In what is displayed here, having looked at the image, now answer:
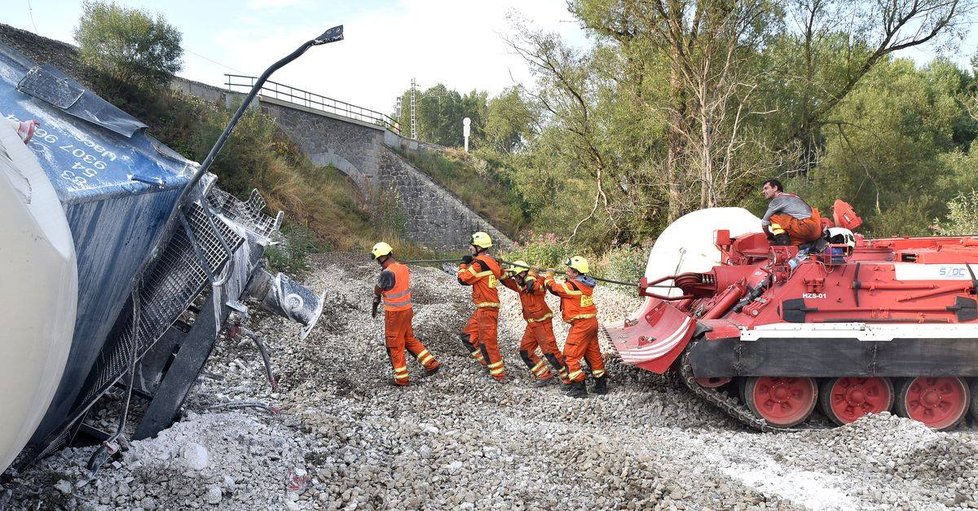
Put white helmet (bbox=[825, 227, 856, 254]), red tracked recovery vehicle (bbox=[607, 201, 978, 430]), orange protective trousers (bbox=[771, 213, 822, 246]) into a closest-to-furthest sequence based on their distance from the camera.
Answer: red tracked recovery vehicle (bbox=[607, 201, 978, 430]), white helmet (bbox=[825, 227, 856, 254]), orange protective trousers (bbox=[771, 213, 822, 246])

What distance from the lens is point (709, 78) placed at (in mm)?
14805

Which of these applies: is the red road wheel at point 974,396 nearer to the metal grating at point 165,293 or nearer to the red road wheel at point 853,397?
the red road wheel at point 853,397

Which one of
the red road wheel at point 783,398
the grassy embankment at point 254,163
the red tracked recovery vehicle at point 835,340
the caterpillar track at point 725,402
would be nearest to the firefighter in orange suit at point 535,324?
the red tracked recovery vehicle at point 835,340

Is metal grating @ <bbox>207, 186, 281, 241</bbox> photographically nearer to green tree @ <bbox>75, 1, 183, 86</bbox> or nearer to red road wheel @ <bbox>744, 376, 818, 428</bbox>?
red road wheel @ <bbox>744, 376, 818, 428</bbox>

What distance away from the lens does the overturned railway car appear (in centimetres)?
222

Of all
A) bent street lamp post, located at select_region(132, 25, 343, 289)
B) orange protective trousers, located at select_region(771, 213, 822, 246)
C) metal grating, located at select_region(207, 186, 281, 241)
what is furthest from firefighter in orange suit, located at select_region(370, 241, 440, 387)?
orange protective trousers, located at select_region(771, 213, 822, 246)

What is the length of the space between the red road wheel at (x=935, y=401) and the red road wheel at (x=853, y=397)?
0.60 feet

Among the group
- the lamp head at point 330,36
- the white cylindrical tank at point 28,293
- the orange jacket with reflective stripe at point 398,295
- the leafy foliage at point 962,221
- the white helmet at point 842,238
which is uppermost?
the leafy foliage at point 962,221

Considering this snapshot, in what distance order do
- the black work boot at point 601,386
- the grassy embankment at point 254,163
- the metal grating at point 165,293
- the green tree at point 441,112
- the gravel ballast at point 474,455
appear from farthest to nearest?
the green tree at point 441,112 → the grassy embankment at point 254,163 → the black work boot at point 601,386 → the gravel ballast at point 474,455 → the metal grating at point 165,293

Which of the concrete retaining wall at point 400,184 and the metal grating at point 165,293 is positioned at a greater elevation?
the concrete retaining wall at point 400,184

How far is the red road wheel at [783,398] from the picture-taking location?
6.91m

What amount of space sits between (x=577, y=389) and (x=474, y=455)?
259 cm

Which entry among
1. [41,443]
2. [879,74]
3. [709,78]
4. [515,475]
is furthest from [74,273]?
[879,74]

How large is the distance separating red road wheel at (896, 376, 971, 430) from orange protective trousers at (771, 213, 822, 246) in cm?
173
